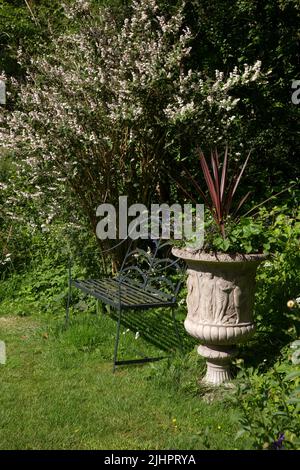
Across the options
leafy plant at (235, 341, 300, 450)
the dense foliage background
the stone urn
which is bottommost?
leafy plant at (235, 341, 300, 450)

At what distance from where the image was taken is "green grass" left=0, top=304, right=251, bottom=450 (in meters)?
3.32

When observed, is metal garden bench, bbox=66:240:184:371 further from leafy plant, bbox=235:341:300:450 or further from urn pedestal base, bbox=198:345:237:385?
leafy plant, bbox=235:341:300:450

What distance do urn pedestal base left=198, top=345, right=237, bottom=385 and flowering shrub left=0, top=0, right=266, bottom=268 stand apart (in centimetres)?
239

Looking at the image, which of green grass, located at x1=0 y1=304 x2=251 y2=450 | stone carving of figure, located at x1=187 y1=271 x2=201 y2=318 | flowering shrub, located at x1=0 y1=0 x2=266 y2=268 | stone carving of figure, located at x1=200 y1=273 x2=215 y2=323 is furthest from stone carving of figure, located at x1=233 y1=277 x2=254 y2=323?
flowering shrub, located at x1=0 y1=0 x2=266 y2=268

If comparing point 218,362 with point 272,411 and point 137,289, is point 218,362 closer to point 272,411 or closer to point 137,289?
point 272,411

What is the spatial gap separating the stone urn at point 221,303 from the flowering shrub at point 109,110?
2.12 m

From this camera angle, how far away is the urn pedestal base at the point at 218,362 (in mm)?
4004

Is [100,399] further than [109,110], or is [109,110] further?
[109,110]

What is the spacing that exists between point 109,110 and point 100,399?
2.98 m

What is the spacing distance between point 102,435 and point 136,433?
0.63 feet

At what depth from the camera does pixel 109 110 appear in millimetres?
5824

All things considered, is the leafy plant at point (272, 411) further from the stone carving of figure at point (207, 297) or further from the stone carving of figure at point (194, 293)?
the stone carving of figure at point (194, 293)

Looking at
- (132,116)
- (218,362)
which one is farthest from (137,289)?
(132,116)

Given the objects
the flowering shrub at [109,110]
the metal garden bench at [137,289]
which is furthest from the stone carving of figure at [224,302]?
the flowering shrub at [109,110]
